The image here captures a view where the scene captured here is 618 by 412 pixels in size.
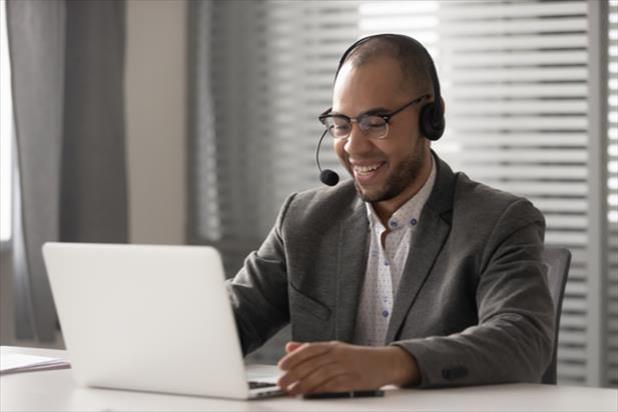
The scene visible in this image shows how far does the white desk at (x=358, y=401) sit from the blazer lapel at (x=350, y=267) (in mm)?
407

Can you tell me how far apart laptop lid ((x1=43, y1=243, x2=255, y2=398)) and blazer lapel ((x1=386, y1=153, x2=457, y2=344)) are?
1.55 ft

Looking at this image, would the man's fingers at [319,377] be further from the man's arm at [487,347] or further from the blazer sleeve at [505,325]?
the blazer sleeve at [505,325]

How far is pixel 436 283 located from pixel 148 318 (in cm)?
61

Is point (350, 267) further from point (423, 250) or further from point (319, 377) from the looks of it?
point (319, 377)

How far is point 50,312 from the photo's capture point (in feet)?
13.2

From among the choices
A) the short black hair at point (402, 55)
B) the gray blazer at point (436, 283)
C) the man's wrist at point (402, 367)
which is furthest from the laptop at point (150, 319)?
the short black hair at point (402, 55)

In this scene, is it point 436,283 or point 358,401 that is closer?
point 358,401

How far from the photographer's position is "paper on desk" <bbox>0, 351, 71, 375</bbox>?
1.91 m

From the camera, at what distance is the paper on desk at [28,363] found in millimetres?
1913

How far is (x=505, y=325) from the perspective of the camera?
5.88 ft

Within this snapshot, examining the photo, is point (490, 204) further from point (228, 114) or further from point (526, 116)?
point (228, 114)

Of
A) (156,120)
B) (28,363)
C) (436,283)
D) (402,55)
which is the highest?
(402,55)

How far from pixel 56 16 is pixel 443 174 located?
2.30 m

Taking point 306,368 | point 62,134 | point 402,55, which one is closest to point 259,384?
point 306,368
